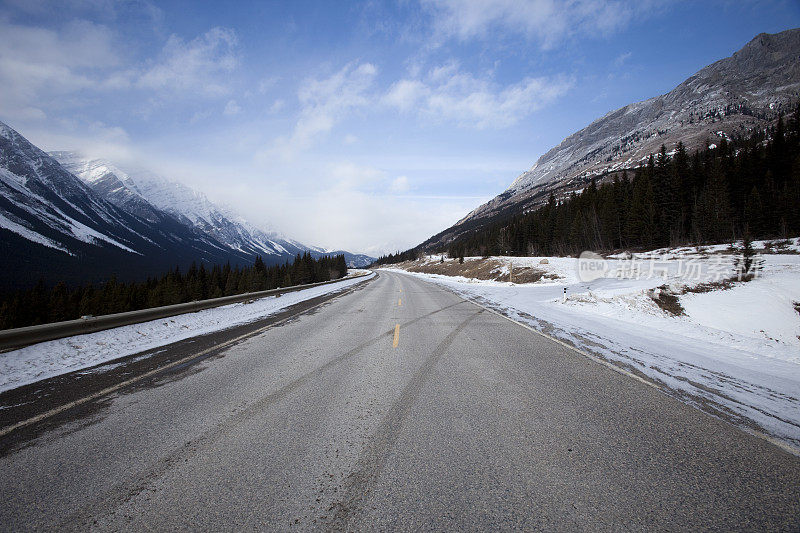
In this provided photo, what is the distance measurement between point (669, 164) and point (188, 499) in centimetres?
6759

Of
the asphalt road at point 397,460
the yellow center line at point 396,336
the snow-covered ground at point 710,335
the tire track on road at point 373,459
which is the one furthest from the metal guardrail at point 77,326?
the snow-covered ground at point 710,335

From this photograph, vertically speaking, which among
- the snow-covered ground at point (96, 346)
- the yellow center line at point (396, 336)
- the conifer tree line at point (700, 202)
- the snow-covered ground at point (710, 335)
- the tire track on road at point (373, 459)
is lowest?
the snow-covered ground at point (710, 335)

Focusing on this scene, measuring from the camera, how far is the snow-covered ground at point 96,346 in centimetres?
509

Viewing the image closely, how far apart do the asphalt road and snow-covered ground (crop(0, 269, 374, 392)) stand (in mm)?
2304

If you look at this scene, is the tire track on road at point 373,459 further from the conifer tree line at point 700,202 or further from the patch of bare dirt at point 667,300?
the conifer tree line at point 700,202

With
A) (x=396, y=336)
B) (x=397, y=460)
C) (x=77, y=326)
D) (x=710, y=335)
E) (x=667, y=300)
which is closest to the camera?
(x=397, y=460)

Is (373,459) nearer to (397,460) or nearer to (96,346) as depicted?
(397,460)

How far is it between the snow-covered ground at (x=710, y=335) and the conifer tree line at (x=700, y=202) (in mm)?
28634

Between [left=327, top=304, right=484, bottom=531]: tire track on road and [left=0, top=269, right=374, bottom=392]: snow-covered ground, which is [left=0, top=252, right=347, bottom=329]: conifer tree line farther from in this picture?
[left=327, top=304, right=484, bottom=531]: tire track on road

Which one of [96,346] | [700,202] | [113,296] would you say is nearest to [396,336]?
[96,346]

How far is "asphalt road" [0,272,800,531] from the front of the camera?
2090 mm

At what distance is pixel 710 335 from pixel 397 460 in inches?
383

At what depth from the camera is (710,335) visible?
782cm

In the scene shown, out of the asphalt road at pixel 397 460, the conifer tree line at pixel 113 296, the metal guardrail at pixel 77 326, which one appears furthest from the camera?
the conifer tree line at pixel 113 296
